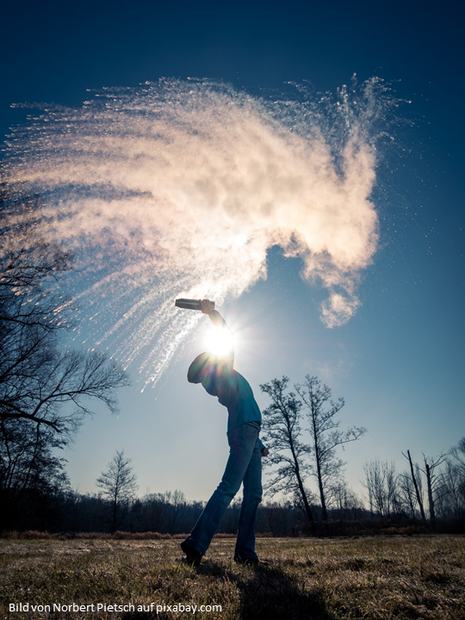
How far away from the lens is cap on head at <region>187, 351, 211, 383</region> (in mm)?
3725

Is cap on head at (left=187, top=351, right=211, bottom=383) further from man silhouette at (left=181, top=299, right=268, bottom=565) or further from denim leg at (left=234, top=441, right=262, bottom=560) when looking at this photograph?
denim leg at (left=234, top=441, right=262, bottom=560)

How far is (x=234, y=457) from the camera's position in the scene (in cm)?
340

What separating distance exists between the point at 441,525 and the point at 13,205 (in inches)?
1665

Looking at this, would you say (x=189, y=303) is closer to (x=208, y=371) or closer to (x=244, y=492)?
(x=208, y=371)

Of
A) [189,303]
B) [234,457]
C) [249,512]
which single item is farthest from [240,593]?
[189,303]

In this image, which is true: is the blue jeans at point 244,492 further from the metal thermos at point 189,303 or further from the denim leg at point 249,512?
the metal thermos at point 189,303

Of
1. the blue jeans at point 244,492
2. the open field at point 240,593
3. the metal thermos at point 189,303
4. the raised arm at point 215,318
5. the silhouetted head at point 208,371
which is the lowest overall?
the open field at point 240,593

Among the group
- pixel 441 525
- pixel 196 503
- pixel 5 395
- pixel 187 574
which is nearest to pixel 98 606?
pixel 187 574

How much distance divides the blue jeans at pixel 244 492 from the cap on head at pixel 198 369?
2.36 ft

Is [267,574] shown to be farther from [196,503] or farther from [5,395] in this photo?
[196,503]

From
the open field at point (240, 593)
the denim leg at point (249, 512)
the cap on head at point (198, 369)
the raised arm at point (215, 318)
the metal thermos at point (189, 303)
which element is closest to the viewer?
the open field at point (240, 593)

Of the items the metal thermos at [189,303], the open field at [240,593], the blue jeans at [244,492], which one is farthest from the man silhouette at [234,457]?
the metal thermos at [189,303]

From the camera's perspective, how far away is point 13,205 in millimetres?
10578

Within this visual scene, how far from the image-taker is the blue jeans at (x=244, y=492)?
9.88 ft
